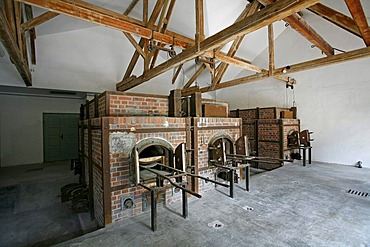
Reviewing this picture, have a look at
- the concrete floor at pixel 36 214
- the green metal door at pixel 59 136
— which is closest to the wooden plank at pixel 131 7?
the concrete floor at pixel 36 214

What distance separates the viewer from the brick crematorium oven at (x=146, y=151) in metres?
2.50

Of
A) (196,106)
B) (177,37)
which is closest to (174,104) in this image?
(196,106)

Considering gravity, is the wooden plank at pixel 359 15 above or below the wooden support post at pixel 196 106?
above

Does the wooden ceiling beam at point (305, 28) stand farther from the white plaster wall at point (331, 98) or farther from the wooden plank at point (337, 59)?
the white plaster wall at point (331, 98)

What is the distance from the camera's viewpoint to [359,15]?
2951 mm

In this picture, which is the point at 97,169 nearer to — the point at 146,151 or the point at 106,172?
the point at 106,172

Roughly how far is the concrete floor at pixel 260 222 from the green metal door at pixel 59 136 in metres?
6.38

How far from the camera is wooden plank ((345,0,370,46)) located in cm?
280

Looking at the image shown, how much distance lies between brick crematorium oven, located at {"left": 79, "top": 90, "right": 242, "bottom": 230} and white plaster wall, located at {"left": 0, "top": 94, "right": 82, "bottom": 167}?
5.34 meters

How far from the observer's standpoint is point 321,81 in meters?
5.94

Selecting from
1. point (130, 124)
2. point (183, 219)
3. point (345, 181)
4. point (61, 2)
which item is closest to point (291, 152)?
point (345, 181)

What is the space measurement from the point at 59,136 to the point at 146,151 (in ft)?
18.6

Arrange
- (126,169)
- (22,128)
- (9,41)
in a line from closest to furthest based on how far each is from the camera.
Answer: (9,41) → (126,169) → (22,128)

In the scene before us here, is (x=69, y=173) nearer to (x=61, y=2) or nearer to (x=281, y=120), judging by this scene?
(x=61, y=2)
